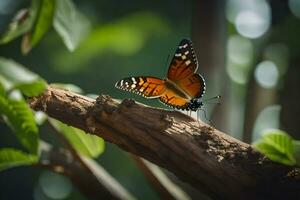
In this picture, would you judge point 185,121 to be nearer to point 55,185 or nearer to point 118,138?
point 118,138

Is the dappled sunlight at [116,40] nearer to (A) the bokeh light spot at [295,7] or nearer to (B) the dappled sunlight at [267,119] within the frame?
(A) the bokeh light spot at [295,7]

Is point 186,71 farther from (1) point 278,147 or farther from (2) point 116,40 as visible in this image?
(2) point 116,40

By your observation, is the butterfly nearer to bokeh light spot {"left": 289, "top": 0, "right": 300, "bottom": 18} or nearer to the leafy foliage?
the leafy foliage

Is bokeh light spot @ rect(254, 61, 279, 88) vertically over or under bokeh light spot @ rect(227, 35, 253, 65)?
under

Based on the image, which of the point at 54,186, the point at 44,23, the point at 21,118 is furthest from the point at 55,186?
the point at 21,118

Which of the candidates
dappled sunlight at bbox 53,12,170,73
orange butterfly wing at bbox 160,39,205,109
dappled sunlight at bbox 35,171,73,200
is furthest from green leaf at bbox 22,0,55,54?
dappled sunlight at bbox 35,171,73,200
